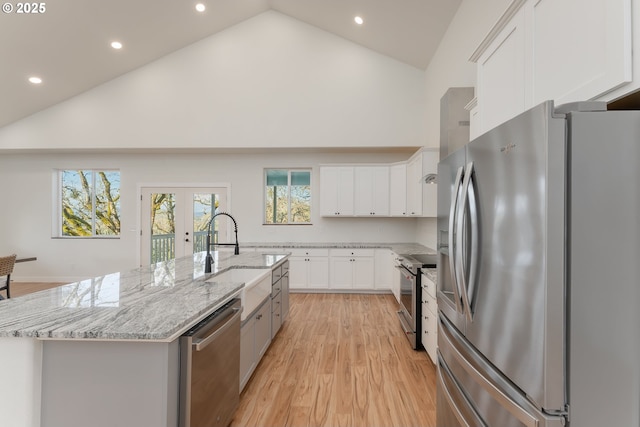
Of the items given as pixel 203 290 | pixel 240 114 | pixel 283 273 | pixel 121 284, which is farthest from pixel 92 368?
pixel 240 114

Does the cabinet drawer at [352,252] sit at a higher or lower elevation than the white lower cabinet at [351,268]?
higher

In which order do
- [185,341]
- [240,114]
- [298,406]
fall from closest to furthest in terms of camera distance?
[185,341] < [298,406] < [240,114]

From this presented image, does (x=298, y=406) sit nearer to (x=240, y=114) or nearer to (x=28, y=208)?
(x=240, y=114)

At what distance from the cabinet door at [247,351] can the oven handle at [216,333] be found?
1.21 ft

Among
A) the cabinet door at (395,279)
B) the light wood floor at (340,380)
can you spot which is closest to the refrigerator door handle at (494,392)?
the light wood floor at (340,380)

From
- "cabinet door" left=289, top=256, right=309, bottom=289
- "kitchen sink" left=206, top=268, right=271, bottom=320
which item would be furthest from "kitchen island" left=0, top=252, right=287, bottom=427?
"cabinet door" left=289, top=256, right=309, bottom=289

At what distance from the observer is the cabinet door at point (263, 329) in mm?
2701

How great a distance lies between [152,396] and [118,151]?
6.35 metres

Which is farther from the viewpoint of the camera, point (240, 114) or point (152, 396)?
point (240, 114)

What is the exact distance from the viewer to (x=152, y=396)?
1273 mm

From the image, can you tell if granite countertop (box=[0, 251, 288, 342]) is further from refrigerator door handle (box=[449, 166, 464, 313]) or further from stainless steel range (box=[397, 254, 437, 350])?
stainless steel range (box=[397, 254, 437, 350])

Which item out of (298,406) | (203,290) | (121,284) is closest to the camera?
(203,290)

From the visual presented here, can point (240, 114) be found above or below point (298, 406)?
above

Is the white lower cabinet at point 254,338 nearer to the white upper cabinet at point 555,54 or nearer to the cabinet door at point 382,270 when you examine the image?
the white upper cabinet at point 555,54
